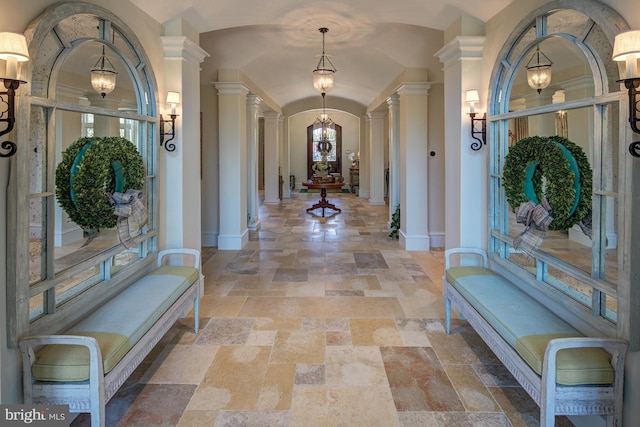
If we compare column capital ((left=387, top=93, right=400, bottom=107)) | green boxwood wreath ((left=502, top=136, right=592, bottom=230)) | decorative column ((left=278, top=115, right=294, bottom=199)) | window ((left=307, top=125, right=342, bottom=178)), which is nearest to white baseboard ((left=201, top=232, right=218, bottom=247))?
column capital ((left=387, top=93, right=400, bottom=107))

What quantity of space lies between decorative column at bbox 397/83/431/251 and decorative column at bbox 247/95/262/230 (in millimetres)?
2834

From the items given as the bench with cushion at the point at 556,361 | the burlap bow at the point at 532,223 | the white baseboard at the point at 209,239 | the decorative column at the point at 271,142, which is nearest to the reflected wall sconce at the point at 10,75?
A: the bench with cushion at the point at 556,361

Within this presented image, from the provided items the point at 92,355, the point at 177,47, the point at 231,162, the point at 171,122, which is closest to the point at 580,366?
the point at 92,355

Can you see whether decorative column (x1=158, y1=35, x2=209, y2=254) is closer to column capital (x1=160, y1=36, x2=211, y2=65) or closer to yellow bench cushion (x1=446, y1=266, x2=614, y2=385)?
column capital (x1=160, y1=36, x2=211, y2=65)

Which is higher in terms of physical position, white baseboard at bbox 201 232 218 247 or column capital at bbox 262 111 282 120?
column capital at bbox 262 111 282 120

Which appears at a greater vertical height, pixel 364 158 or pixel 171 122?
pixel 364 158

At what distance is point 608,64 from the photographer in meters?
2.42

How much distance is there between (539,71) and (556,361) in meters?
2.07

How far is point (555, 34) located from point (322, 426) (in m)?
2.84

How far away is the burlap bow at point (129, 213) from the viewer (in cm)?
330

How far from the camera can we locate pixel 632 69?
6.95 ft

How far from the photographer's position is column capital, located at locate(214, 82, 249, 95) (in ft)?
23.1

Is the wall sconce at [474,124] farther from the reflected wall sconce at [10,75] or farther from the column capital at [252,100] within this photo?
the column capital at [252,100]

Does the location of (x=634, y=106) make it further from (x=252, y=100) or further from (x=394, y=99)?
(x=252, y=100)
